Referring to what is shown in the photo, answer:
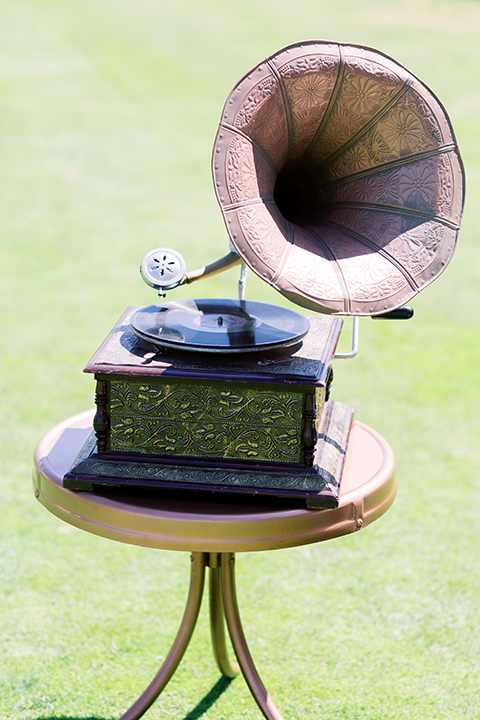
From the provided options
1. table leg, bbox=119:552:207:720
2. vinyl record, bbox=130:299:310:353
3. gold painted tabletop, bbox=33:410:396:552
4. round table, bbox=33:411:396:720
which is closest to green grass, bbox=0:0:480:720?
table leg, bbox=119:552:207:720

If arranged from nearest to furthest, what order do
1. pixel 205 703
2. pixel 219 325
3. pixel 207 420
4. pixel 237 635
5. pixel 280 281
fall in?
pixel 280 281 < pixel 207 420 < pixel 219 325 < pixel 237 635 < pixel 205 703

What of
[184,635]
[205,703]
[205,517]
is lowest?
[205,703]

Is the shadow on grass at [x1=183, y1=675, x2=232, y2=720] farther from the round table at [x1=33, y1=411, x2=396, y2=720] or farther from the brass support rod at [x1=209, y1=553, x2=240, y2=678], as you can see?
the round table at [x1=33, y1=411, x2=396, y2=720]

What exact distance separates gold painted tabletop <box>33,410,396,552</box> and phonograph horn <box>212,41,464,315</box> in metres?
0.48

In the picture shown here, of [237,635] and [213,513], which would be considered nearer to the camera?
[213,513]

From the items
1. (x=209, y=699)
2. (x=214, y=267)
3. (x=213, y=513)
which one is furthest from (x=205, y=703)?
(x=214, y=267)

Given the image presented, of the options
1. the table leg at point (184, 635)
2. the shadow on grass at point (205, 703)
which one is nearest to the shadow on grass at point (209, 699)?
the shadow on grass at point (205, 703)

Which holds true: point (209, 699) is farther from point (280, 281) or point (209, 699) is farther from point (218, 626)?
point (280, 281)

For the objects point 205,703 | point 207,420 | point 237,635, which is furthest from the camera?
point 205,703

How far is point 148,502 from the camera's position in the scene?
192cm

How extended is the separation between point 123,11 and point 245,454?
1265 cm

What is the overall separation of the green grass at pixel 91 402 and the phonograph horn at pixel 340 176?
5.07ft

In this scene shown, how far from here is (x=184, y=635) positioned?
2289mm

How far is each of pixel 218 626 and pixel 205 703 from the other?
0.31 metres
